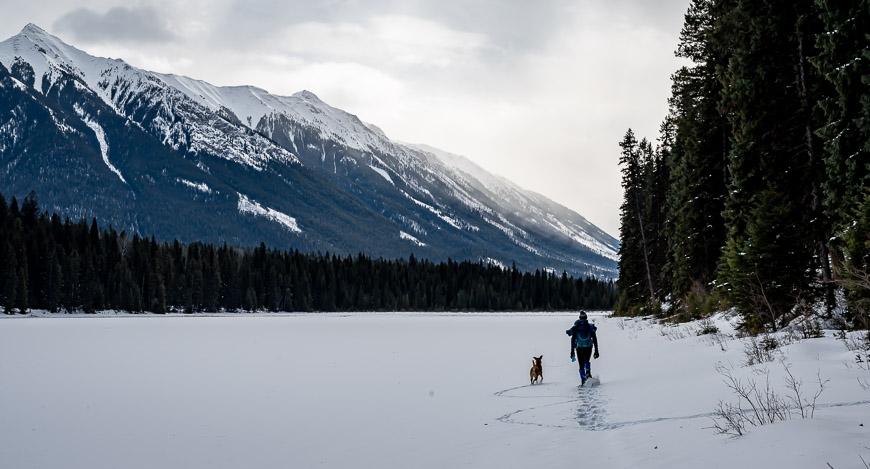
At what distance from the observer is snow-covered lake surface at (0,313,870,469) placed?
949cm

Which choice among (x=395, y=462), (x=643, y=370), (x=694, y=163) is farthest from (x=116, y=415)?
(x=694, y=163)

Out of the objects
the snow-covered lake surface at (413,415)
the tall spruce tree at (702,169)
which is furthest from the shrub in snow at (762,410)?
the tall spruce tree at (702,169)

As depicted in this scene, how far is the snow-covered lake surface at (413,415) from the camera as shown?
9492mm

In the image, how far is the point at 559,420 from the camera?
13234mm

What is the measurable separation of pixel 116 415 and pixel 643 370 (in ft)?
46.1

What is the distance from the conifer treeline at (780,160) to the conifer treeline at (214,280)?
307 feet

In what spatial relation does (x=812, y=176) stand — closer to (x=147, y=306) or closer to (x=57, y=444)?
(x=57, y=444)

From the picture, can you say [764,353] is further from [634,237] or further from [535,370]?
[634,237]

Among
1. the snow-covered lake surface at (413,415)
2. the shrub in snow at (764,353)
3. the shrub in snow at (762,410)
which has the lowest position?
the snow-covered lake surface at (413,415)

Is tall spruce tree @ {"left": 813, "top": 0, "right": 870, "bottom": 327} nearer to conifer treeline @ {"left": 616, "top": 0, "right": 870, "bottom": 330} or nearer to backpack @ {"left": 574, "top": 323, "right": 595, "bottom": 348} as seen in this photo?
conifer treeline @ {"left": 616, "top": 0, "right": 870, "bottom": 330}

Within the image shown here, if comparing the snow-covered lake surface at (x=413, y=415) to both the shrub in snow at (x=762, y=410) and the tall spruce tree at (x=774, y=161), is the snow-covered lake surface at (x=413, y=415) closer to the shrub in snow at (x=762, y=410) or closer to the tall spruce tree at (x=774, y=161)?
the shrub in snow at (x=762, y=410)

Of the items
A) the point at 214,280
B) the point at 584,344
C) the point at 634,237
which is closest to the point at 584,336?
the point at 584,344

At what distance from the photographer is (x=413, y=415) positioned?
14664 mm

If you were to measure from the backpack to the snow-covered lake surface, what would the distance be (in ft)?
3.79
